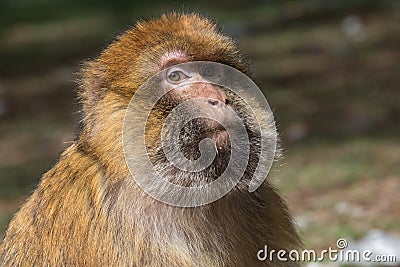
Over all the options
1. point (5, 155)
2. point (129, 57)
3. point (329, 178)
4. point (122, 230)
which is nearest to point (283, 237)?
point (122, 230)

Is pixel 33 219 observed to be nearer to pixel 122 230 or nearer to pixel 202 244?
pixel 122 230

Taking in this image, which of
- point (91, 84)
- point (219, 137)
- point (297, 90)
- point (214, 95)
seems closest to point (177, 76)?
point (214, 95)

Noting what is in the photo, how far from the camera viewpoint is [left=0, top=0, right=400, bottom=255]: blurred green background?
6.51 meters

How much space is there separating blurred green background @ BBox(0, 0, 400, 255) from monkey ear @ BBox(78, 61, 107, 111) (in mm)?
246

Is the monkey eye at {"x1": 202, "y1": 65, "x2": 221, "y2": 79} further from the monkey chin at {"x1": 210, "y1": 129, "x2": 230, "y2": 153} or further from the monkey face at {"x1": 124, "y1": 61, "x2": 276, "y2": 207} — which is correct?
the monkey chin at {"x1": 210, "y1": 129, "x2": 230, "y2": 153}

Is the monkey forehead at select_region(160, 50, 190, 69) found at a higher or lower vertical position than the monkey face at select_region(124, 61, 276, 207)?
higher

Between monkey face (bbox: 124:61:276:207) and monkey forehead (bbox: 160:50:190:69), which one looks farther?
monkey forehead (bbox: 160:50:190:69)

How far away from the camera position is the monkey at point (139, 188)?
11.4 feet

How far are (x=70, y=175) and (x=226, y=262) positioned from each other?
0.73 metres

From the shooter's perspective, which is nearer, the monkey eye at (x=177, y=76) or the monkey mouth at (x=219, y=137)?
the monkey mouth at (x=219, y=137)

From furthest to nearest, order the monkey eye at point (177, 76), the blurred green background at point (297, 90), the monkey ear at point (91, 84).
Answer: the blurred green background at point (297, 90) < the monkey ear at point (91, 84) < the monkey eye at point (177, 76)

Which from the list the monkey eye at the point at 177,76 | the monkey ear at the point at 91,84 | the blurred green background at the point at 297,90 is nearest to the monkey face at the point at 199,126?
the monkey eye at the point at 177,76

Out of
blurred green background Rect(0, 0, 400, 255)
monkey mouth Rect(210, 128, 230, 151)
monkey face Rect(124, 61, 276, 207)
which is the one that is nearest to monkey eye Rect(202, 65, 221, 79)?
monkey face Rect(124, 61, 276, 207)

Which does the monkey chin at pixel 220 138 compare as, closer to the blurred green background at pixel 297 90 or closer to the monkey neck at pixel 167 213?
the monkey neck at pixel 167 213
